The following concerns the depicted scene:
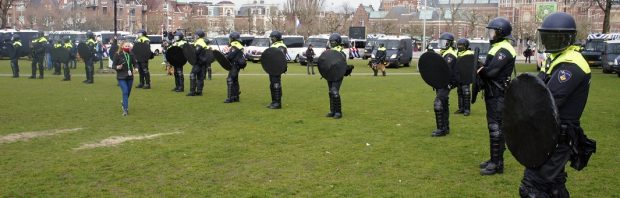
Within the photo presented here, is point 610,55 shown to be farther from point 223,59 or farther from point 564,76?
point 564,76

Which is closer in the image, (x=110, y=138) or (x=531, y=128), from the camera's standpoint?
(x=531, y=128)

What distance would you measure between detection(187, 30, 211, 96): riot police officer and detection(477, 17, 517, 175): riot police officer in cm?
1053

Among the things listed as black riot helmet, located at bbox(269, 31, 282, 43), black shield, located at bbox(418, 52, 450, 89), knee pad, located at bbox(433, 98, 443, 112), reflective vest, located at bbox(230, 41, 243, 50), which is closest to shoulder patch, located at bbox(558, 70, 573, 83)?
black shield, located at bbox(418, 52, 450, 89)

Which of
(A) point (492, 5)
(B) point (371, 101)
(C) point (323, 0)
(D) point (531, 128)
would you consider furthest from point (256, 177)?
(A) point (492, 5)

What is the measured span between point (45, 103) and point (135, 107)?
2495 mm

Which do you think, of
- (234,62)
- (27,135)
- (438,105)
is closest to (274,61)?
(234,62)

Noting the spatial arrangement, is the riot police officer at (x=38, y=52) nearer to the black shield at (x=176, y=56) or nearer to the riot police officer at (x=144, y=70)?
the riot police officer at (x=144, y=70)

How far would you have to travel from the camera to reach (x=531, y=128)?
4121 millimetres

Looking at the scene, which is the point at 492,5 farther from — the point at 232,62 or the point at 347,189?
the point at 347,189

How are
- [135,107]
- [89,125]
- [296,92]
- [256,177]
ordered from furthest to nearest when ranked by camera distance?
[296,92] < [135,107] < [89,125] < [256,177]

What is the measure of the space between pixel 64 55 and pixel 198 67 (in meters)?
8.44

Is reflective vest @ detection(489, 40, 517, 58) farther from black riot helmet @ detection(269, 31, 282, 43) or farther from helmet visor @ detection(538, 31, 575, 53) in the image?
black riot helmet @ detection(269, 31, 282, 43)

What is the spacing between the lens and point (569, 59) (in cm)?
452

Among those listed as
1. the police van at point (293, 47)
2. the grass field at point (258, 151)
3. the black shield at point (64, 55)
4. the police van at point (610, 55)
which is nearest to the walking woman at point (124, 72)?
the grass field at point (258, 151)
